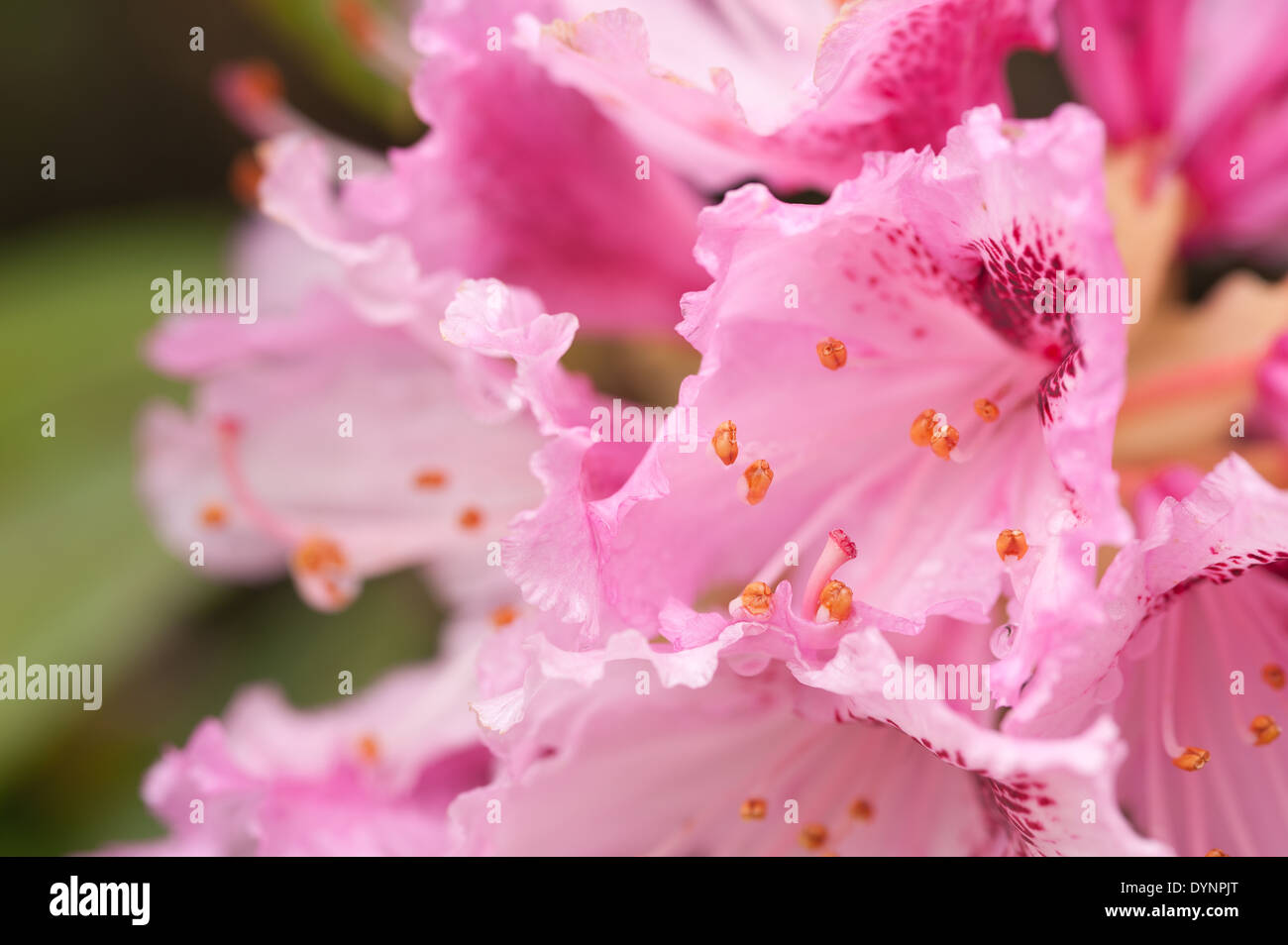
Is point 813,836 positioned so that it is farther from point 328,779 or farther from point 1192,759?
point 328,779

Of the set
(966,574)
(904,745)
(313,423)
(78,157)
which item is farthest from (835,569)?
(78,157)

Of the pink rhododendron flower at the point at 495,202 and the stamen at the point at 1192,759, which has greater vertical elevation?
the pink rhododendron flower at the point at 495,202

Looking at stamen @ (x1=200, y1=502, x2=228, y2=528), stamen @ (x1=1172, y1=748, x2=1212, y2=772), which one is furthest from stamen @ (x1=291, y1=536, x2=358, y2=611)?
stamen @ (x1=1172, y1=748, x2=1212, y2=772)

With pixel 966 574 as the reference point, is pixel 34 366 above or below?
above

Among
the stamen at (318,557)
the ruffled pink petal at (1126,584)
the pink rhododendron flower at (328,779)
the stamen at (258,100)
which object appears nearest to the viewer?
the ruffled pink petal at (1126,584)

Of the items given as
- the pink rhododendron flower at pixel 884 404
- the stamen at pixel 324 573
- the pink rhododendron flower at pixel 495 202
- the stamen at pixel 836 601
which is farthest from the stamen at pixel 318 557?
the stamen at pixel 836 601

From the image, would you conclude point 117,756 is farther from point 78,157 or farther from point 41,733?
point 78,157

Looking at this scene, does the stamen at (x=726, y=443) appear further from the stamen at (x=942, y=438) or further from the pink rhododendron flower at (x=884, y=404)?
the stamen at (x=942, y=438)
